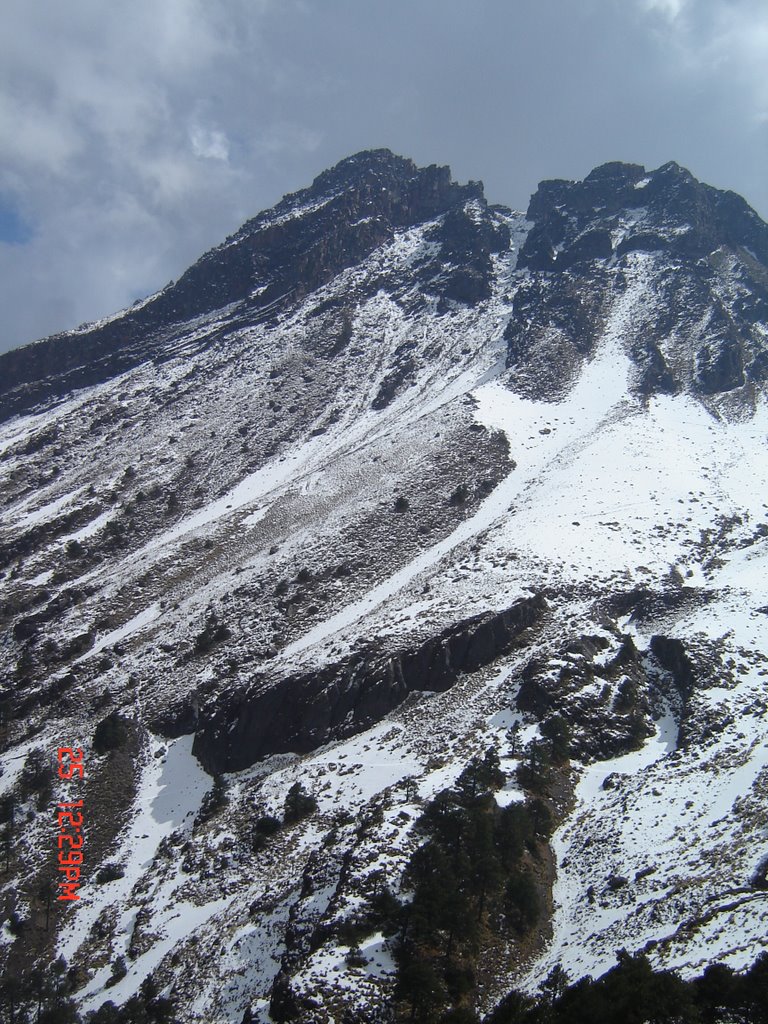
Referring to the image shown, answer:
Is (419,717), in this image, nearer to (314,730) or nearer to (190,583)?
(314,730)

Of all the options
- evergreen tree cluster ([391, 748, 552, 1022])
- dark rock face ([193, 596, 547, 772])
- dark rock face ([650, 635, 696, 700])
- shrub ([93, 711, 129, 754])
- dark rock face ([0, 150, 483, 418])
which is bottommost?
dark rock face ([650, 635, 696, 700])

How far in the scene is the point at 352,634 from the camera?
55.5 meters

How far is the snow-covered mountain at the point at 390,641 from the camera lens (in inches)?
1262

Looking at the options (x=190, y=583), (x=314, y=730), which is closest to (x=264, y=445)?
(x=190, y=583)

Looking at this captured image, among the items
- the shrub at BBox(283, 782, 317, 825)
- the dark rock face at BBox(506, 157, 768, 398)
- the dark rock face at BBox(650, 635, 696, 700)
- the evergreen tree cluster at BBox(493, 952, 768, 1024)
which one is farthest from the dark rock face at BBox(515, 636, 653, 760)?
the dark rock face at BBox(506, 157, 768, 398)

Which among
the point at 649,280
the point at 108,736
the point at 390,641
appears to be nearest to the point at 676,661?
the point at 390,641

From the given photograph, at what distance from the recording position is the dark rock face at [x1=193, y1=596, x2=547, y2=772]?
50000 millimetres

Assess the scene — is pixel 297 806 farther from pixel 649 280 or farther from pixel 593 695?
pixel 649 280

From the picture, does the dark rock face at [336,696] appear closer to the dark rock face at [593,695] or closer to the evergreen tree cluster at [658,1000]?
the dark rock face at [593,695]

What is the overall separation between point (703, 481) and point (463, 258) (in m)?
86.3

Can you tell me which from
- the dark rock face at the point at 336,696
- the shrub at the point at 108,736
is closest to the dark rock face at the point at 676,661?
the dark rock face at the point at 336,696
